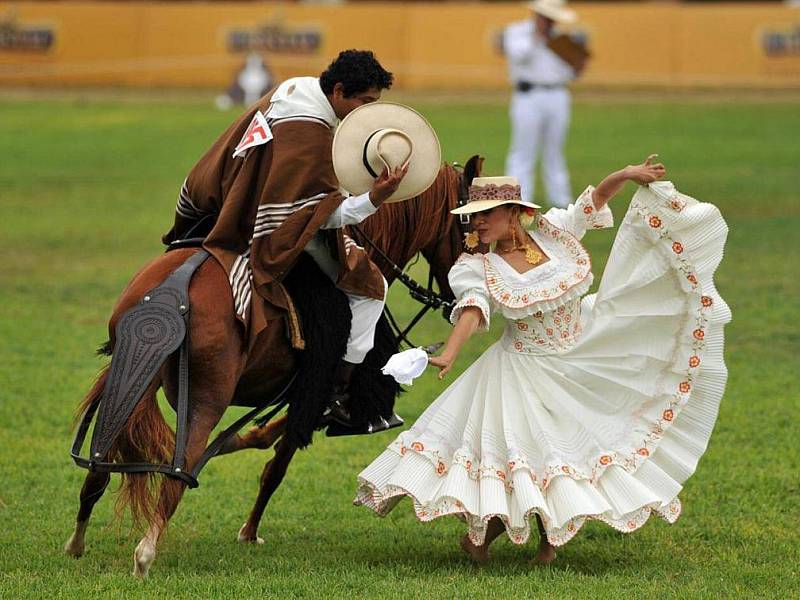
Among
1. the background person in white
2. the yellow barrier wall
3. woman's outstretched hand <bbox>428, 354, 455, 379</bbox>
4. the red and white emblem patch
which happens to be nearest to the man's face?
the red and white emblem patch

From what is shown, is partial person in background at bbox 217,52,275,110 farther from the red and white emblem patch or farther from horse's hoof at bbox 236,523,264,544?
the red and white emblem patch

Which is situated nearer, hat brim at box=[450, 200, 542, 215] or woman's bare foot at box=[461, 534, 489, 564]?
hat brim at box=[450, 200, 542, 215]

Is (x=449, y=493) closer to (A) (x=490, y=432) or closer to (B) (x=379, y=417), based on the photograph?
(A) (x=490, y=432)

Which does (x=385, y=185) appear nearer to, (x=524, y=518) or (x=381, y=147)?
(x=381, y=147)

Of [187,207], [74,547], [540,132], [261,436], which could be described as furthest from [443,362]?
[540,132]

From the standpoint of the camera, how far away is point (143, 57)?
30188 millimetres

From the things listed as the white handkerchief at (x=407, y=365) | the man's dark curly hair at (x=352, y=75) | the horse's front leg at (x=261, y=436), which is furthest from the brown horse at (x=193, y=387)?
the man's dark curly hair at (x=352, y=75)

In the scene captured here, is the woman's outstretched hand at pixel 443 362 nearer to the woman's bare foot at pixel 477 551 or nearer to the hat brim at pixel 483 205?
the hat brim at pixel 483 205

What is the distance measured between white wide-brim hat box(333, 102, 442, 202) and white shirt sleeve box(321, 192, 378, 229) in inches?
2.2

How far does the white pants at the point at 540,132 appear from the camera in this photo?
1603 centimetres

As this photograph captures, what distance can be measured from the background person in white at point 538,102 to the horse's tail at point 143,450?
10.6 meters

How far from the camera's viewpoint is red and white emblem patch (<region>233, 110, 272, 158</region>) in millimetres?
5492

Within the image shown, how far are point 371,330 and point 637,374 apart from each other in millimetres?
1061

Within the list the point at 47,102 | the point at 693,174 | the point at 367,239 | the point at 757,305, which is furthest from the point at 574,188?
the point at 47,102
